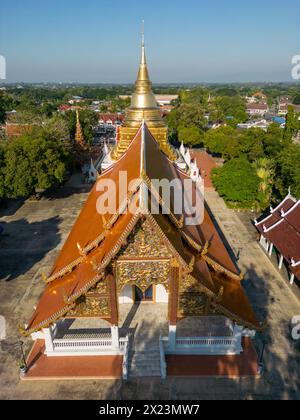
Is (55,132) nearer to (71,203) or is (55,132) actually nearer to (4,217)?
(71,203)

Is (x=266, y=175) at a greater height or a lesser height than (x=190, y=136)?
lesser

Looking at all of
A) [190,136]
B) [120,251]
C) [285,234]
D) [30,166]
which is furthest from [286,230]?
[190,136]

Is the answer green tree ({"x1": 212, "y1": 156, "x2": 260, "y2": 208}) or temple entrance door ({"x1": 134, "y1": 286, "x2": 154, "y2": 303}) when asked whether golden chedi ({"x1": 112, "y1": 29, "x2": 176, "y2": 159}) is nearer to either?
green tree ({"x1": 212, "y1": 156, "x2": 260, "y2": 208})

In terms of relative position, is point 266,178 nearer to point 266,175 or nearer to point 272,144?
point 266,175

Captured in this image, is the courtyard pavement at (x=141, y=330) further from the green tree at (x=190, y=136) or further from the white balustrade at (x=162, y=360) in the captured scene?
the green tree at (x=190, y=136)

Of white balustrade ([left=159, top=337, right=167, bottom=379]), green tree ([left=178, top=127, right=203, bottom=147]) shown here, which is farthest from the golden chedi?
green tree ([left=178, top=127, right=203, bottom=147])

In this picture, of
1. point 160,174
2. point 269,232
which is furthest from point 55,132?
point 269,232
